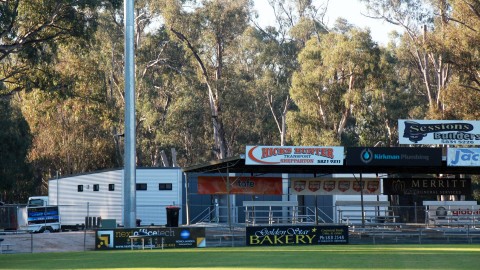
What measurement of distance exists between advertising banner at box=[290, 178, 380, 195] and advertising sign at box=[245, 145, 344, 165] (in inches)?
206

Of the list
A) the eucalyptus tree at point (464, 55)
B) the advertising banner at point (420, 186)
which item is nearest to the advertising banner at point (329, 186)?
the advertising banner at point (420, 186)

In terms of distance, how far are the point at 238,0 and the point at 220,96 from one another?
8235 mm

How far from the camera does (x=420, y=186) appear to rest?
44.5 meters

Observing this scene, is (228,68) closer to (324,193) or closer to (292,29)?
(292,29)

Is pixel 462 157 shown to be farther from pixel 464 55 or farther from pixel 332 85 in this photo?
pixel 332 85

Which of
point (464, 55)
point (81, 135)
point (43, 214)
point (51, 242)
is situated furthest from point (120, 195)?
point (464, 55)

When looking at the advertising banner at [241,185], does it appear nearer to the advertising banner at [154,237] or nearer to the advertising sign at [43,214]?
the advertising banner at [154,237]

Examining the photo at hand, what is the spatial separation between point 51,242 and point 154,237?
6035 mm

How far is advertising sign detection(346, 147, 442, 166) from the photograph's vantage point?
38281 mm

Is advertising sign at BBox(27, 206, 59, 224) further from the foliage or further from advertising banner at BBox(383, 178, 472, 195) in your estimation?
advertising banner at BBox(383, 178, 472, 195)

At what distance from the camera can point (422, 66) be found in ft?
231

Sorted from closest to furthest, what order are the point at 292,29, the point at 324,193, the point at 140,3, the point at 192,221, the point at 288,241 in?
the point at 288,241 < the point at 324,193 < the point at 192,221 < the point at 140,3 < the point at 292,29

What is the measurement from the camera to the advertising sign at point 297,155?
37781 millimetres

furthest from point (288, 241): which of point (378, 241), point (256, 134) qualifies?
point (256, 134)
